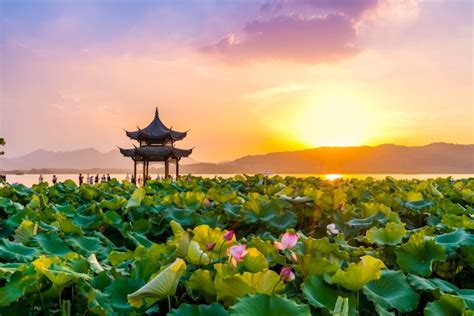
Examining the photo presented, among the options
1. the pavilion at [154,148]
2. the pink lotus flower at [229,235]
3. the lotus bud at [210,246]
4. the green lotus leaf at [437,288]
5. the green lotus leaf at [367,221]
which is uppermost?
the pavilion at [154,148]

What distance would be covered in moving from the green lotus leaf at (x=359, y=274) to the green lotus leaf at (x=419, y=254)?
652mm

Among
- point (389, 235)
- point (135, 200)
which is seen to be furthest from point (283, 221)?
point (135, 200)

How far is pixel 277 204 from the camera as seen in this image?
3.67m

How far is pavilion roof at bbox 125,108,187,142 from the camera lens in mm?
35125

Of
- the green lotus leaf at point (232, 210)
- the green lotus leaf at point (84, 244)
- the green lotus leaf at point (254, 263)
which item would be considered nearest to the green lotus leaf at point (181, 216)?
the green lotus leaf at point (232, 210)

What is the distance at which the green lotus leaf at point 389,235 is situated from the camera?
2.46 meters

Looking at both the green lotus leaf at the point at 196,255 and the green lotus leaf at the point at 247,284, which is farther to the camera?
the green lotus leaf at the point at 196,255

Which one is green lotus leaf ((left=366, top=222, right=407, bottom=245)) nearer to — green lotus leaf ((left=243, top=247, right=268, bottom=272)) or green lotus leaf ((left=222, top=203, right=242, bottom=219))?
green lotus leaf ((left=243, top=247, right=268, bottom=272))

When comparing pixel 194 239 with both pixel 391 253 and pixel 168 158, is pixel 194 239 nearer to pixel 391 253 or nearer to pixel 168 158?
pixel 391 253

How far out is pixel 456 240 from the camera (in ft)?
8.34

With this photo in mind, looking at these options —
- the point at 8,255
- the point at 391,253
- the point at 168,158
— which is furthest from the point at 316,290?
the point at 168,158

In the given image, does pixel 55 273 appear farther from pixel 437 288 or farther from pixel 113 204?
pixel 113 204

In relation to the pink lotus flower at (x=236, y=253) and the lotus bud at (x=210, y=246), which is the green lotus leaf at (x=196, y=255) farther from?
the pink lotus flower at (x=236, y=253)

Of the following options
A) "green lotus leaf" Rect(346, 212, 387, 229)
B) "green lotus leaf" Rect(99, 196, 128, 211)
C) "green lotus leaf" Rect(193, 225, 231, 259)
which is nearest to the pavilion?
"green lotus leaf" Rect(99, 196, 128, 211)
